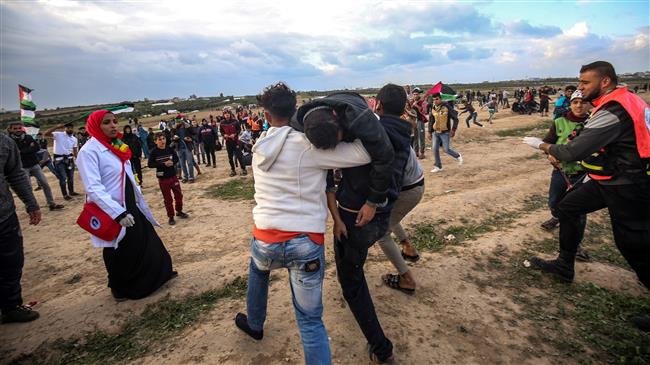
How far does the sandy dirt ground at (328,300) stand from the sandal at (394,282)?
80 millimetres

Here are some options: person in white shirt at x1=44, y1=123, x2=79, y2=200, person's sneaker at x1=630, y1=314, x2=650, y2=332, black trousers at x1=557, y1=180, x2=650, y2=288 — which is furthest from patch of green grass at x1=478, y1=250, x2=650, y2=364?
person in white shirt at x1=44, y1=123, x2=79, y2=200

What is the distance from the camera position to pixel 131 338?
3.32 meters

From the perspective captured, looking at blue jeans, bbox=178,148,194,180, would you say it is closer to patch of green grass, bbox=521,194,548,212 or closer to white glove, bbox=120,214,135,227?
white glove, bbox=120,214,135,227

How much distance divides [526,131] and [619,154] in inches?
598

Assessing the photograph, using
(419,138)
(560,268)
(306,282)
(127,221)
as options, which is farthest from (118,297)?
(419,138)

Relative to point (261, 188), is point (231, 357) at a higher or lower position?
lower

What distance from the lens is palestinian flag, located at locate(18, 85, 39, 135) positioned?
9331 millimetres

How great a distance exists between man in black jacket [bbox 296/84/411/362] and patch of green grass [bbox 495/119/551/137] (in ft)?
49.7

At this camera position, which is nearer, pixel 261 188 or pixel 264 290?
pixel 261 188

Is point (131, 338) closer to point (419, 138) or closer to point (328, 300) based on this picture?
point (328, 300)

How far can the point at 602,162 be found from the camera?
3.18 m

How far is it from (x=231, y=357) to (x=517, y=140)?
566 inches

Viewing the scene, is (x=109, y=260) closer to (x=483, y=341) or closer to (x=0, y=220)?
(x=0, y=220)

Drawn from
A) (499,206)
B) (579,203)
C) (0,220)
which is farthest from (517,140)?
(0,220)
